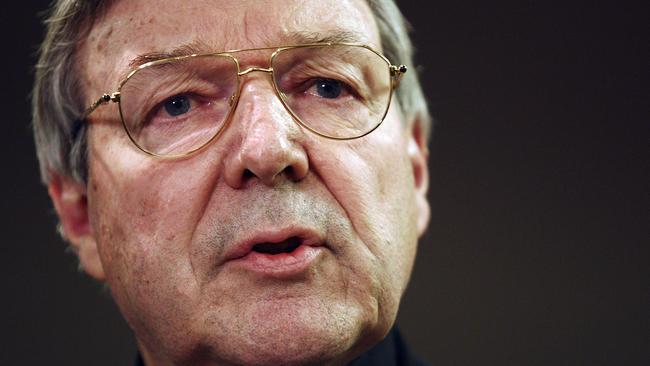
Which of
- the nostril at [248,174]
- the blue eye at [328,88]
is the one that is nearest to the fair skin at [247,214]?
the nostril at [248,174]

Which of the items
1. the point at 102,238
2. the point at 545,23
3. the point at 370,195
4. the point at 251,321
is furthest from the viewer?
the point at 545,23

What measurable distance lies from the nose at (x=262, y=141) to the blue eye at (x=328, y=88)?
12 centimetres

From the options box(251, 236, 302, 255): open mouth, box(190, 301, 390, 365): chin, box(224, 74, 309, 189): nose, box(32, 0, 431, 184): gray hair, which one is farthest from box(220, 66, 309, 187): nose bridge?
box(32, 0, 431, 184): gray hair

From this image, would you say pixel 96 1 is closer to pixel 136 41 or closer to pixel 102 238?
pixel 136 41

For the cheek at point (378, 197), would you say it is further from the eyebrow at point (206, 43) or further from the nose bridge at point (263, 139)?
the eyebrow at point (206, 43)

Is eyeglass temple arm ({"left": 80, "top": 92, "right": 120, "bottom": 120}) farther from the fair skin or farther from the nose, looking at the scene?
the nose

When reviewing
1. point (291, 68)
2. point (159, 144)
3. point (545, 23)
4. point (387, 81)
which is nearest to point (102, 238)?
point (159, 144)

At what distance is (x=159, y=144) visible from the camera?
1807mm

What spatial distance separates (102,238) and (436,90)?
4.73ft

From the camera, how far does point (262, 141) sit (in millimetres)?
1659

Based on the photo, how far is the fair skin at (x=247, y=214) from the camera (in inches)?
64.7

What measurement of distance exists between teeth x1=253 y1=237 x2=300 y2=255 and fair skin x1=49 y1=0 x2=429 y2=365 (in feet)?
0.09

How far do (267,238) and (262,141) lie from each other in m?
0.17

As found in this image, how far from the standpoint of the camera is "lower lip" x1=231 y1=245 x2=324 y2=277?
1.64m
